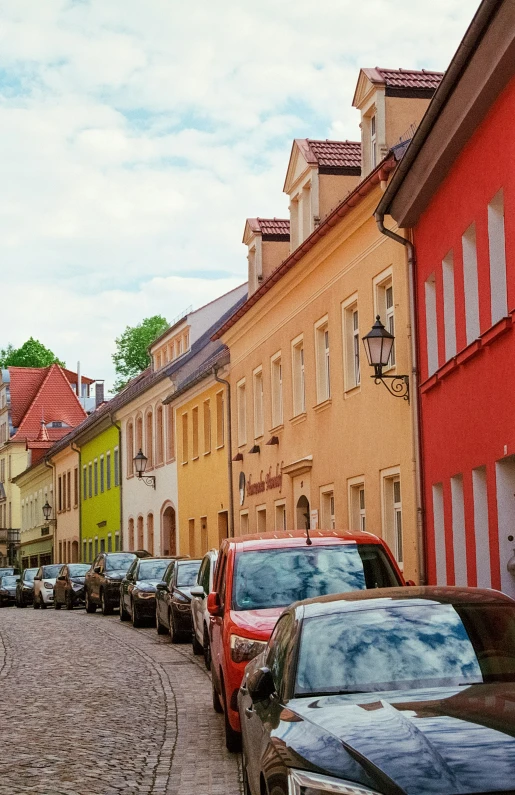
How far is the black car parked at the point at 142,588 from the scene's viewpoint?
2848cm

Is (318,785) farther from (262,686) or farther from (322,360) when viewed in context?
(322,360)

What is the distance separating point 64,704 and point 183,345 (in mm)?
32693

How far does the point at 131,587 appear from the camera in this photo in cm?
2983

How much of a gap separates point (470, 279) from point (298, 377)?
11583mm

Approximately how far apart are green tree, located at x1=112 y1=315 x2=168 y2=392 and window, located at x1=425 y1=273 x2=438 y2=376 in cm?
5601

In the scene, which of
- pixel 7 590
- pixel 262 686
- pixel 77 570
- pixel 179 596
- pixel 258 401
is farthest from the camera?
pixel 7 590

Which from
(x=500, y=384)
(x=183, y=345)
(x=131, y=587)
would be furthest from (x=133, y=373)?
(x=500, y=384)

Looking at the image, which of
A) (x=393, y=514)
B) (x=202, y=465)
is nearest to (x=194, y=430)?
(x=202, y=465)

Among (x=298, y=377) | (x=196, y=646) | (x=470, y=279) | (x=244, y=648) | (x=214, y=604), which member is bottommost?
(x=196, y=646)

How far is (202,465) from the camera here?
3953 cm

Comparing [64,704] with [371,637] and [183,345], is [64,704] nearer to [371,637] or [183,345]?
[371,637]

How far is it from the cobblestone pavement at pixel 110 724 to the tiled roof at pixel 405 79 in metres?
10.1

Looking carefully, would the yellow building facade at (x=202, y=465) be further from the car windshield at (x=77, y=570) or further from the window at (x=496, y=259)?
the window at (x=496, y=259)

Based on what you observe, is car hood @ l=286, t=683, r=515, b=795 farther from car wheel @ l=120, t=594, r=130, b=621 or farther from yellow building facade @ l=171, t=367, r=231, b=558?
yellow building facade @ l=171, t=367, r=231, b=558
